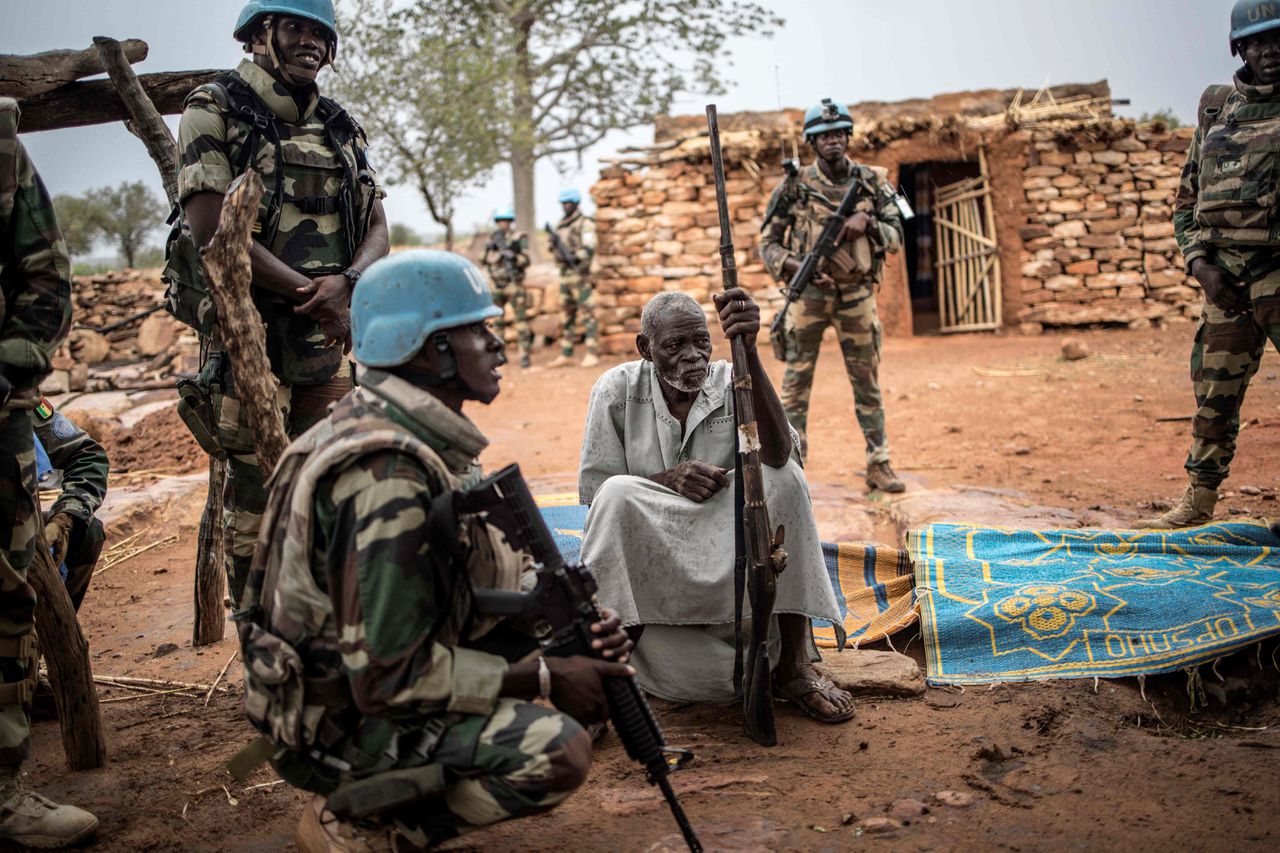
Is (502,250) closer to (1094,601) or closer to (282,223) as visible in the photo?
(282,223)

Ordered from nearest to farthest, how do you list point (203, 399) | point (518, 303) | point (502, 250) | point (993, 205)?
point (203, 399), point (993, 205), point (502, 250), point (518, 303)

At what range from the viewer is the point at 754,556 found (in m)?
3.05

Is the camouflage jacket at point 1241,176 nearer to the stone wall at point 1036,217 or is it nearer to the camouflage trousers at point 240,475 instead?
the camouflage trousers at point 240,475

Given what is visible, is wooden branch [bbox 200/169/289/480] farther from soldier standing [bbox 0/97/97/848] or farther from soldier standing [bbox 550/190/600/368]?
soldier standing [bbox 550/190/600/368]

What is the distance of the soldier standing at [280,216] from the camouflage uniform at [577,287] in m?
10.4

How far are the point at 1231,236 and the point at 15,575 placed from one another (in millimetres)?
4834

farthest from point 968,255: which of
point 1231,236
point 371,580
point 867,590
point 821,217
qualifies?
point 371,580

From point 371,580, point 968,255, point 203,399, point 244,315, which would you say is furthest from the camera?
point 968,255

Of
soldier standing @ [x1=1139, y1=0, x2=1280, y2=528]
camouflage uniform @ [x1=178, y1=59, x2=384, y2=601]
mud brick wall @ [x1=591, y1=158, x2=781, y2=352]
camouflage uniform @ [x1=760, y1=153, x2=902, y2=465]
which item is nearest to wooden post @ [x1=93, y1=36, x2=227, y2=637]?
camouflage uniform @ [x1=178, y1=59, x2=384, y2=601]

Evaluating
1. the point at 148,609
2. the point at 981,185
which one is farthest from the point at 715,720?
the point at 981,185

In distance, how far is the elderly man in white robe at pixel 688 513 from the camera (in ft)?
10.5

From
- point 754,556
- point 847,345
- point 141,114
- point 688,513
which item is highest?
point 141,114

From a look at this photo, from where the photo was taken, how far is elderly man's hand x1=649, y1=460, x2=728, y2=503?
3.23 meters

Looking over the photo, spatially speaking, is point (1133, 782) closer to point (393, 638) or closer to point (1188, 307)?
point (393, 638)
